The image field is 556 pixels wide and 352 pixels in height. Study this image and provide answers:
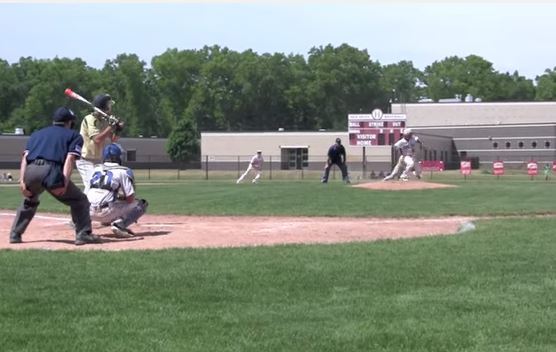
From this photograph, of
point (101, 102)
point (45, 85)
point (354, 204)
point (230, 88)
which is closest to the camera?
point (101, 102)

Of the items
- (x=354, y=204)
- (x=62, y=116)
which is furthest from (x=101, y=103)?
(x=354, y=204)

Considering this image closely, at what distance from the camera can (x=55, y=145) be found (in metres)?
9.90

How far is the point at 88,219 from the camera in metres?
10.2

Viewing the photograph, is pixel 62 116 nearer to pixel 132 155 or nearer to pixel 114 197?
pixel 114 197

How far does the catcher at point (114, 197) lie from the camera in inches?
438

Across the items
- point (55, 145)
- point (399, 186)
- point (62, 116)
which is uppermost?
point (62, 116)

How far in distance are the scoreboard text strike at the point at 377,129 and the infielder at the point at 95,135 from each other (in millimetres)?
36602

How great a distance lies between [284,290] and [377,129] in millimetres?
41867

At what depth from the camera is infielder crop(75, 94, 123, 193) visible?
11.9 metres

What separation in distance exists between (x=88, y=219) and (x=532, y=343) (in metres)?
6.49

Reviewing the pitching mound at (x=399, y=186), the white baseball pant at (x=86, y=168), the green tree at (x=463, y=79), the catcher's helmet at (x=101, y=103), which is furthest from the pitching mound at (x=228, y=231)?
the green tree at (x=463, y=79)

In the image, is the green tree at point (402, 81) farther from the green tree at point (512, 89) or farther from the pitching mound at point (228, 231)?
the pitching mound at point (228, 231)

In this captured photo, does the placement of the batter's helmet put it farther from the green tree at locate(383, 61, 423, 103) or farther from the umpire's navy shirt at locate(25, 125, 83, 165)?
the green tree at locate(383, 61, 423, 103)

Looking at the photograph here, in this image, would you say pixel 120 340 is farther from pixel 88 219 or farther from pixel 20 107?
pixel 20 107
